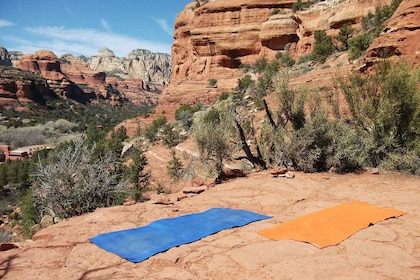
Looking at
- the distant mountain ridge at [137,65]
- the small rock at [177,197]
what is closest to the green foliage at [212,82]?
the small rock at [177,197]

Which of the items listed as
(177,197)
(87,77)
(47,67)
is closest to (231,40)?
(177,197)

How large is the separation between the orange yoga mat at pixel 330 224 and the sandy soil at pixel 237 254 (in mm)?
108

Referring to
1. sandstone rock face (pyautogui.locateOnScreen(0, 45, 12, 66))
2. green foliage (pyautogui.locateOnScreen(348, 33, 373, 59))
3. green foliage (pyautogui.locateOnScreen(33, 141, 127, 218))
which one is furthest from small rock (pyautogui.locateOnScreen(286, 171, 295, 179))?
sandstone rock face (pyautogui.locateOnScreen(0, 45, 12, 66))

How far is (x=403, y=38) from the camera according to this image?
12211 millimetres

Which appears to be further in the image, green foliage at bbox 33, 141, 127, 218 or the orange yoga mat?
green foliage at bbox 33, 141, 127, 218

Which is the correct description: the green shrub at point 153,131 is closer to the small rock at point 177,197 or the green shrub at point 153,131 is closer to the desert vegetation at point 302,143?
the desert vegetation at point 302,143

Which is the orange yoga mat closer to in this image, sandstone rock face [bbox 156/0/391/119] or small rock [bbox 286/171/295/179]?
small rock [bbox 286/171/295/179]

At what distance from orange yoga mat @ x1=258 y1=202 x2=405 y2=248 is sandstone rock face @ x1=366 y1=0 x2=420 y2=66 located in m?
9.06

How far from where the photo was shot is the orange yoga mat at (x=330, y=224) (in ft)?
12.4

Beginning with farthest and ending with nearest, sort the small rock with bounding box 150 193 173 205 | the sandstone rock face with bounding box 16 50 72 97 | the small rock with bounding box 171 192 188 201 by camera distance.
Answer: the sandstone rock face with bounding box 16 50 72 97, the small rock with bounding box 171 192 188 201, the small rock with bounding box 150 193 173 205

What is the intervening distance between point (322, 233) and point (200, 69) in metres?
37.8

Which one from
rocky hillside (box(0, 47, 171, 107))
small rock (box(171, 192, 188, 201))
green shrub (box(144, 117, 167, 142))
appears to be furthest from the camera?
rocky hillside (box(0, 47, 171, 107))

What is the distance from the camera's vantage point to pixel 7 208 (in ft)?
72.9

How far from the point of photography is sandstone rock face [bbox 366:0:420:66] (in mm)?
11852
